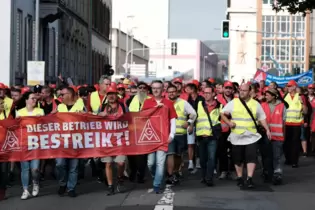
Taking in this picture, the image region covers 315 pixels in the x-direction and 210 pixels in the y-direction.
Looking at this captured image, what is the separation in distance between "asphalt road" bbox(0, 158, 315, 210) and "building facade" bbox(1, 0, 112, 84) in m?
19.1

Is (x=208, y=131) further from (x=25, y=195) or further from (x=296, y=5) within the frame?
(x=296, y=5)

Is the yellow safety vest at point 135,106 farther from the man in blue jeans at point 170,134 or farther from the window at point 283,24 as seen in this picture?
the window at point 283,24

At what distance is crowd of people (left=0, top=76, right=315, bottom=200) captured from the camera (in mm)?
13930

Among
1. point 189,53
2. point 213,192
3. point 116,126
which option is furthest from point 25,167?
point 189,53

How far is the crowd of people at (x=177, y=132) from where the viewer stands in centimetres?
1393

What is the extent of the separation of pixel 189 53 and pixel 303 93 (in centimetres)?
15295

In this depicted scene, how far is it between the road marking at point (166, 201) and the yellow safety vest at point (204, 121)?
142cm

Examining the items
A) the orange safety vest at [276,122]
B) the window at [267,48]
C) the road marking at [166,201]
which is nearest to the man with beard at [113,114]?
the road marking at [166,201]

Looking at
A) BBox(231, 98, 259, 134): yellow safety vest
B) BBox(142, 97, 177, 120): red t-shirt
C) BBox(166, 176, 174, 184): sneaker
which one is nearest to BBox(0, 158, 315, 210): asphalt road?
BBox(166, 176, 174, 184): sneaker

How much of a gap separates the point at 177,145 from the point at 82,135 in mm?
2000

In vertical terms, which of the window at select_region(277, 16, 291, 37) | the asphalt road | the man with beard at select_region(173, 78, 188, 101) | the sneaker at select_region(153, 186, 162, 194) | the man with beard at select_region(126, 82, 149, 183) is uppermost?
the window at select_region(277, 16, 291, 37)

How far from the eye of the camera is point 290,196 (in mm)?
13789

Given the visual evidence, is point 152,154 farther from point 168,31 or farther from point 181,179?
point 168,31

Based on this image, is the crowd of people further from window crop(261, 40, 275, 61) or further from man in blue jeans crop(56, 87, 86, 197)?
window crop(261, 40, 275, 61)
